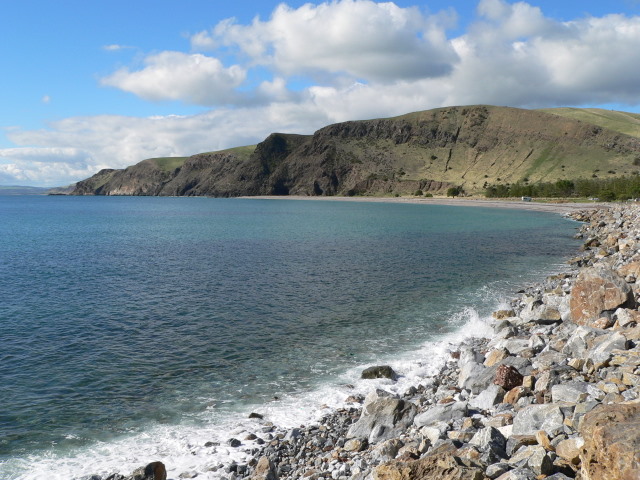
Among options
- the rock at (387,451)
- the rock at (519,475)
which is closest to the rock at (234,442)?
the rock at (387,451)

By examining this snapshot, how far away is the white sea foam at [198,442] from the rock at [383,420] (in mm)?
2064

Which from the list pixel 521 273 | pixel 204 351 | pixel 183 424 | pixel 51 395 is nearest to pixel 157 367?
pixel 204 351

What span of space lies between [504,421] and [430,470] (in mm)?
3568

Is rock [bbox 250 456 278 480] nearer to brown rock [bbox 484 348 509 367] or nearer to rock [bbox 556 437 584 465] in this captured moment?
rock [bbox 556 437 584 465]

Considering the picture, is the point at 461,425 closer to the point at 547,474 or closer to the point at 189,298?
the point at 547,474

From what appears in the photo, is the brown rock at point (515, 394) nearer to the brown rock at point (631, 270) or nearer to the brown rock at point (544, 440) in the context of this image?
the brown rock at point (544, 440)

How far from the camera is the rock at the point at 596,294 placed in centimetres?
2011

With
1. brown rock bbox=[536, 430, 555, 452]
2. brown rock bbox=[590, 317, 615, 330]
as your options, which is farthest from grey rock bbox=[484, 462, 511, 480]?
brown rock bbox=[590, 317, 615, 330]

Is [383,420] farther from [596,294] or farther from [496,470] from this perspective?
[596,294]

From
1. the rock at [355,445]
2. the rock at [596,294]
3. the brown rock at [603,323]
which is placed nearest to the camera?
the rock at [355,445]

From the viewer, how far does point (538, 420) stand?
1082cm

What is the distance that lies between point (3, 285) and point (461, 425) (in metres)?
39.0

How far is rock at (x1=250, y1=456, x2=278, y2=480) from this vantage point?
11.8 m

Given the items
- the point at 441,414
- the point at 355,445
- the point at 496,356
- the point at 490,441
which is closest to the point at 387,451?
the point at 355,445
